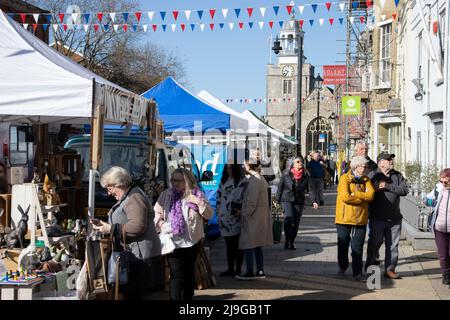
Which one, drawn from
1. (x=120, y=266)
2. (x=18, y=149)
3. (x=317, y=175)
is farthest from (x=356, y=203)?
(x=317, y=175)

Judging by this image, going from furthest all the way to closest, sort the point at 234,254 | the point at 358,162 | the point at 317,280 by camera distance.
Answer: the point at 234,254 → the point at 317,280 → the point at 358,162

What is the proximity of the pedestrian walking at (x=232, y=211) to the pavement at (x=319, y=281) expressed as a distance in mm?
349

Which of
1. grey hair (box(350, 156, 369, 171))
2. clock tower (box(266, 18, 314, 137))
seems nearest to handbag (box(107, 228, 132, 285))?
grey hair (box(350, 156, 369, 171))

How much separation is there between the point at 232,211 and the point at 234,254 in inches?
27.1

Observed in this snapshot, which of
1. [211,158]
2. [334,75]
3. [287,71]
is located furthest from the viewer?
[287,71]

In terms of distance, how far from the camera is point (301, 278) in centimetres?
954

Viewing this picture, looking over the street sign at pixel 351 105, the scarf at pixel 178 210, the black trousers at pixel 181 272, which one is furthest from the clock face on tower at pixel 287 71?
the black trousers at pixel 181 272

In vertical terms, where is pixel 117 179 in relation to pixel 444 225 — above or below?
above

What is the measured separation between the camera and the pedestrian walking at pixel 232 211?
9461mm

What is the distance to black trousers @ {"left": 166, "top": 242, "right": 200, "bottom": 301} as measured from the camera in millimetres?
6391

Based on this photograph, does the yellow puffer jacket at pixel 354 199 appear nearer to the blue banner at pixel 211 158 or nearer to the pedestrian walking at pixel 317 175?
the blue banner at pixel 211 158

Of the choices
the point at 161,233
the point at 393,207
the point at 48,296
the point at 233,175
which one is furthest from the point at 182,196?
the point at 393,207

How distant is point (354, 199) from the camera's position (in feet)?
29.4

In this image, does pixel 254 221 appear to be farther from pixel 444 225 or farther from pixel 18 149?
pixel 18 149
